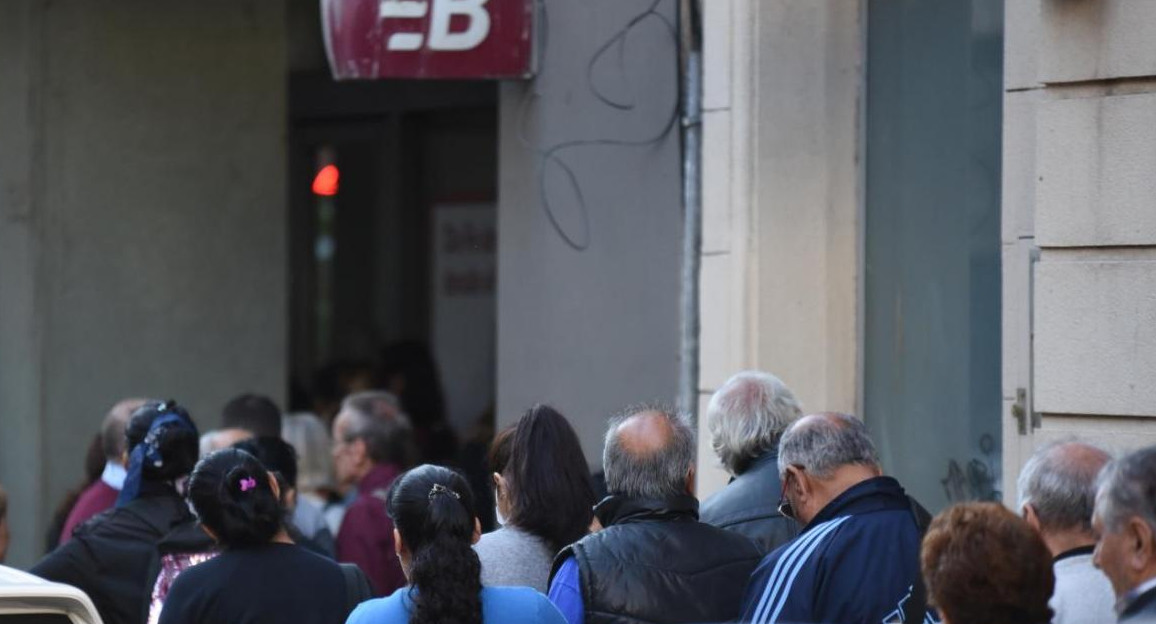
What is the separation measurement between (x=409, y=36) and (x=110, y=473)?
2.65m

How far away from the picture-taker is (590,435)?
9.64 metres

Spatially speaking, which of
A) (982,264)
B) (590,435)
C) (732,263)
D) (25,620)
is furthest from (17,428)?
(25,620)

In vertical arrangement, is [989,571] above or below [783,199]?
below

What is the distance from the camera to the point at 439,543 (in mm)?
4719

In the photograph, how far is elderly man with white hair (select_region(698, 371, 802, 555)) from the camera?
6.25 m

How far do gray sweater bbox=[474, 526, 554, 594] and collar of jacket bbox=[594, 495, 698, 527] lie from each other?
243 millimetres

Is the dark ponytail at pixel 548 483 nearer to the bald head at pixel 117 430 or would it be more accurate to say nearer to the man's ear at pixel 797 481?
the man's ear at pixel 797 481

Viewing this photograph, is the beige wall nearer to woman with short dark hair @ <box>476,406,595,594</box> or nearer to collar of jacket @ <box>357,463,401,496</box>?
collar of jacket @ <box>357,463,401,496</box>

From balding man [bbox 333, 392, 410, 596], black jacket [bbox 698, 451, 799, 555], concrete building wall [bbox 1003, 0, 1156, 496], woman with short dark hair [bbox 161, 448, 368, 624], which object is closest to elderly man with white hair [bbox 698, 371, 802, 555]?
black jacket [bbox 698, 451, 799, 555]

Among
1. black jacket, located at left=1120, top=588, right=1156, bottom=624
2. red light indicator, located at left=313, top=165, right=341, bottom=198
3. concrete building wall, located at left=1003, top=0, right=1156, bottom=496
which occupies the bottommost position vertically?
black jacket, located at left=1120, top=588, right=1156, bottom=624

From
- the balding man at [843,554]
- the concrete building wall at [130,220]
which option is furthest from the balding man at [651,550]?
the concrete building wall at [130,220]

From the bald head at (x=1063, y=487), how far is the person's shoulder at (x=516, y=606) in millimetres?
1319

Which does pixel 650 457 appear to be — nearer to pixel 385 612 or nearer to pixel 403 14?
pixel 385 612

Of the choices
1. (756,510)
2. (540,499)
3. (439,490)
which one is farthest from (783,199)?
(439,490)
